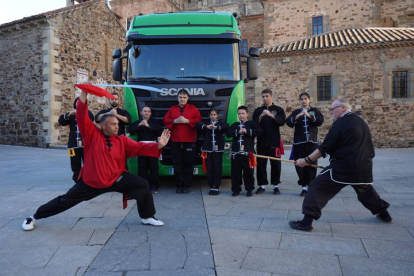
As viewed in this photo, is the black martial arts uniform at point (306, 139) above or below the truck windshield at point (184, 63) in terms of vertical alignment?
below

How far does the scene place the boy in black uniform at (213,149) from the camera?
6.12 metres

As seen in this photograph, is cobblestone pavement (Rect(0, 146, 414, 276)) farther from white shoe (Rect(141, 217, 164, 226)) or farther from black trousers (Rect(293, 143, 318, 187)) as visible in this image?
black trousers (Rect(293, 143, 318, 187))

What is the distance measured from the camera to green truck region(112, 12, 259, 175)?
634 cm

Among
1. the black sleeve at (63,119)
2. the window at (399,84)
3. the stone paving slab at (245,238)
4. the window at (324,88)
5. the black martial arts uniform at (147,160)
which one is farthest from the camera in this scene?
the window at (324,88)

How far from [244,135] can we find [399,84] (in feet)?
48.2

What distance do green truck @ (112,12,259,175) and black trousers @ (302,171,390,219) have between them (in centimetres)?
239

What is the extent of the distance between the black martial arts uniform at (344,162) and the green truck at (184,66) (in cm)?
244

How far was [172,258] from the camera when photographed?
323 centimetres

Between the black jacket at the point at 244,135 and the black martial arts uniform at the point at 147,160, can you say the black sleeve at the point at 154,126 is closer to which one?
the black martial arts uniform at the point at 147,160

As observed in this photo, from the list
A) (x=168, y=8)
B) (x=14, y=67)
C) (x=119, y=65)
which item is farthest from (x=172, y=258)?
(x=168, y=8)

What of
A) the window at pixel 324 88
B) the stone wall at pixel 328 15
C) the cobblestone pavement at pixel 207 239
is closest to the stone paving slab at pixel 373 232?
the cobblestone pavement at pixel 207 239

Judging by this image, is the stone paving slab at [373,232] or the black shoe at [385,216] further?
the black shoe at [385,216]

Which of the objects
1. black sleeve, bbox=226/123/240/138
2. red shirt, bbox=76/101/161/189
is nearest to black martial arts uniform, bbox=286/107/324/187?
black sleeve, bbox=226/123/240/138

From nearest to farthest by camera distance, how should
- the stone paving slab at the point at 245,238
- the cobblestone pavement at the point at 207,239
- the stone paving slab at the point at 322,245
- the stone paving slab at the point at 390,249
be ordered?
the cobblestone pavement at the point at 207,239, the stone paving slab at the point at 390,249, the stone paving slab at the point at 322,245, the stone paving slab at the point at 245,238
